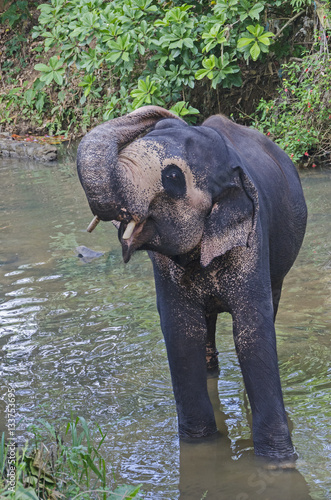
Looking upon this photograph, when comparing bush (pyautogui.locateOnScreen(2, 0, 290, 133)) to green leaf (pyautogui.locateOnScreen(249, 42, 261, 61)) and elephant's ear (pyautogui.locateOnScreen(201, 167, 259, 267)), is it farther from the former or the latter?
elephant's ear (pyautogui.locateOnScreen(201, 167, 259, 267))

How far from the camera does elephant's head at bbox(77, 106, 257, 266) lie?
2.73 m

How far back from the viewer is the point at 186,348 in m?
3.65

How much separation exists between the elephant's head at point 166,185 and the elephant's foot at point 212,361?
4.80 feet

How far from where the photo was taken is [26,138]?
1541cm

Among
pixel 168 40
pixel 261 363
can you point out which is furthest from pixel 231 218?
pixel 168 40

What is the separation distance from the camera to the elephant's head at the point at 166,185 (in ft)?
8.97

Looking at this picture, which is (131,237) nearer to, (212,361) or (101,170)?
(101,170)

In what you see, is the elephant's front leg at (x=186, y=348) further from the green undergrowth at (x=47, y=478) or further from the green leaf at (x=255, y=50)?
the green leaf at (x=255, y=50)

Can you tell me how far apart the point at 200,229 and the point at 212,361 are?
67.7 inches

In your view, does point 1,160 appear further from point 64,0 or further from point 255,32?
point 255,32

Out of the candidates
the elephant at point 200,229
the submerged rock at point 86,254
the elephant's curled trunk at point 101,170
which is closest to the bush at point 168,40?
the submerged rock at point 86,254

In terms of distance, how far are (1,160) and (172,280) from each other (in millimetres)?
11371

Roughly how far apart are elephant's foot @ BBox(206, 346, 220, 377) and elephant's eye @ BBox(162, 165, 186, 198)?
1.82 metres

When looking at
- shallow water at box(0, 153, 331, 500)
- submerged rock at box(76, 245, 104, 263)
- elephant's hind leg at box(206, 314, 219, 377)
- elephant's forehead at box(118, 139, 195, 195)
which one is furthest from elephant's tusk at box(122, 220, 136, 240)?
submerged rock at box(76, 245, 104, 263)
